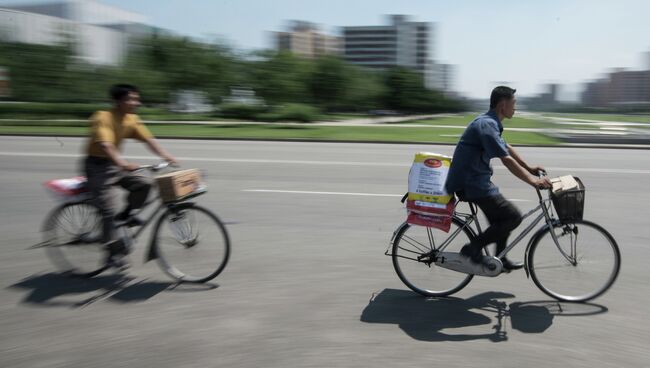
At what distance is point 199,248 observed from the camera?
4.95 m

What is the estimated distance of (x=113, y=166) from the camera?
4895 millimetres

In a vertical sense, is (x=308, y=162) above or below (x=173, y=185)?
below

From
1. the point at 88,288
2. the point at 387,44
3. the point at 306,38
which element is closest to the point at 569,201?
the point at 88,288

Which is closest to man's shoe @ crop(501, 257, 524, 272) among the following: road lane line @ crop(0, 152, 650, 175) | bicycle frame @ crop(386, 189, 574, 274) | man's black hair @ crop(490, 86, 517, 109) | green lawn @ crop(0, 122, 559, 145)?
bicycle frame @ crop(386, 189, 574, 274)

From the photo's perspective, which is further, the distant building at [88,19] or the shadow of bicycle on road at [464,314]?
the distant building at [88,19]

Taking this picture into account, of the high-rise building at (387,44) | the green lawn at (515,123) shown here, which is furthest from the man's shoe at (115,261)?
the high-rise building at (387,44)

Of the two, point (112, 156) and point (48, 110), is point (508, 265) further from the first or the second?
point (48, 110)

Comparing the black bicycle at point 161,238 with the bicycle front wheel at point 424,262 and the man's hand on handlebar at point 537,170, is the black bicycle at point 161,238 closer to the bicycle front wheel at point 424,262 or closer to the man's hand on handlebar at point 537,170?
the bicycle front wheel at point 424,262

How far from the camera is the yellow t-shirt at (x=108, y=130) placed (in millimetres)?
4742

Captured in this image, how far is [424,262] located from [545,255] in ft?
3.13

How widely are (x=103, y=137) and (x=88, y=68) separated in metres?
36.8

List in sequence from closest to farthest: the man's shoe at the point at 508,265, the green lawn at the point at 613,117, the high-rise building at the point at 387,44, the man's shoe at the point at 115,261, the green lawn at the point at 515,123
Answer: the man's shoe at the point at 508,265 → the man's shoe at the point at 115,261 → the green lawn at the point at 613,117 → the green lawn at the point at 515,123 → the high-rise building at the point at 387,44

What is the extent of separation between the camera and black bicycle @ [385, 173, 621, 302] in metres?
4.33

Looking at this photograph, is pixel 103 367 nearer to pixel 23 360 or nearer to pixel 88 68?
pixel 23 360
